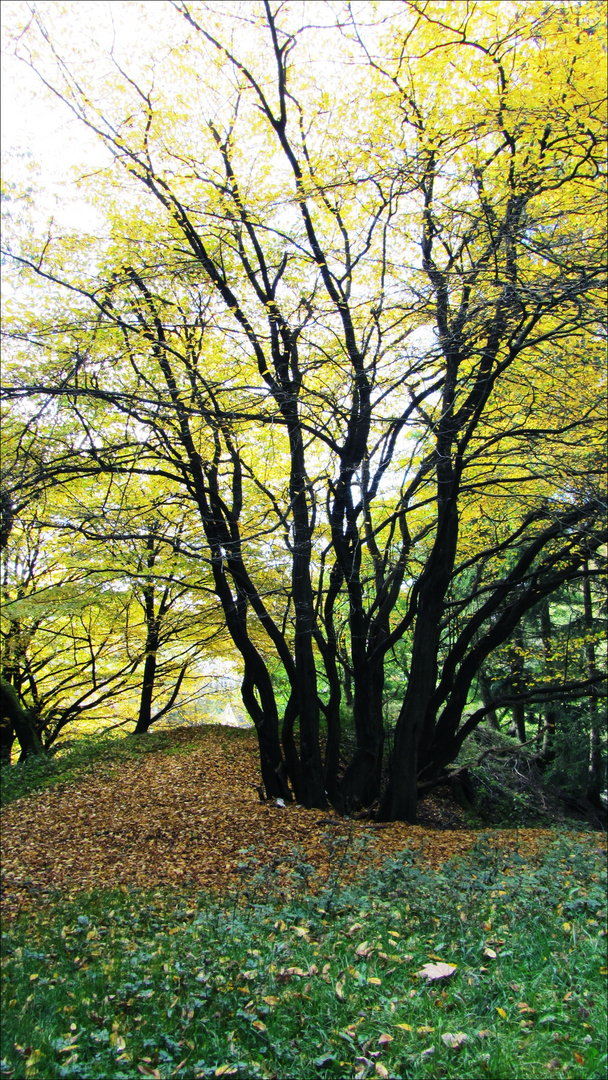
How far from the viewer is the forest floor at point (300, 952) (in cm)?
278

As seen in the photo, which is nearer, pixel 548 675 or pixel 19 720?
pixel 19 720

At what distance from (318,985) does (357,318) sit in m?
5.82

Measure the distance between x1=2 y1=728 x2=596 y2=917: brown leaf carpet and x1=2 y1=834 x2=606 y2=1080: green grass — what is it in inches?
30.2

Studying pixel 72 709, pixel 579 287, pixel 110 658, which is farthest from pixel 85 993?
pixel 72 709

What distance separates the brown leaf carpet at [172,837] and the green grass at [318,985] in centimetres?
77

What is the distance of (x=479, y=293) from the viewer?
17.6 ft

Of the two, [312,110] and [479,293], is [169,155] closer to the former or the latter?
[312,110]

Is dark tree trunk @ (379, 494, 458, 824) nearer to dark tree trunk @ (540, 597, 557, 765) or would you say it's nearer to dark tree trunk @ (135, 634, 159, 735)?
dark tree trunk @ (540, 597, 557, 765)

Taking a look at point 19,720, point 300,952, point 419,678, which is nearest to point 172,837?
point 419,678

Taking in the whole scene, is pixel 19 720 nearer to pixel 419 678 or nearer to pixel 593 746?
pixel 419 678

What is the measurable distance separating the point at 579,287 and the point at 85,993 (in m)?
5.35

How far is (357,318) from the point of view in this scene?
6.73m

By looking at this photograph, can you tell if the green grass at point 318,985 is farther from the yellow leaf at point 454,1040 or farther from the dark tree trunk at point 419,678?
the dark tree trunk at point 419,678

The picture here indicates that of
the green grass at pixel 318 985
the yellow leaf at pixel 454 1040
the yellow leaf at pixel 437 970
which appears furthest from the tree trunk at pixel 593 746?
the yellow leaf at pixel 454 1040
